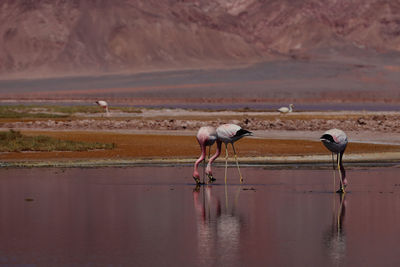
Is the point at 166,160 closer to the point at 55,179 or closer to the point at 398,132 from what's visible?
the point at 55,179

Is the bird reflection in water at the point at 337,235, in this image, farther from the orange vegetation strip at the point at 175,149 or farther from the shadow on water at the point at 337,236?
the orange vegetation strip at the point at 175,149

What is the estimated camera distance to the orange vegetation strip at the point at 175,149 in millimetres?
31962

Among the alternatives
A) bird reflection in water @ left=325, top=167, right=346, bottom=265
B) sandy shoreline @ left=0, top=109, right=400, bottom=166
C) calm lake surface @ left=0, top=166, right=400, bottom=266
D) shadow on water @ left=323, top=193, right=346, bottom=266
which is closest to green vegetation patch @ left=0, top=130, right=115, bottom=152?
sandy shoreline @ left=0, top=109, right=400, bottom=166

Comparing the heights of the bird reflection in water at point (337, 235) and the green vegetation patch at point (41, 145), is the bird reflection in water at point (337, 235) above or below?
below

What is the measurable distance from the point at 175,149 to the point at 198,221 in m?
19.7

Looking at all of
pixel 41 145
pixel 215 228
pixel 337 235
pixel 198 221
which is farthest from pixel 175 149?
pixel 337 235

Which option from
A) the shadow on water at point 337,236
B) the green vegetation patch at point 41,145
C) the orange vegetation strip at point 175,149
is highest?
the green vegetation patch at point 41,145

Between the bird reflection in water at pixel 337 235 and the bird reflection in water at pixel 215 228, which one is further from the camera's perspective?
the bird reflection in water at pixel 215 228

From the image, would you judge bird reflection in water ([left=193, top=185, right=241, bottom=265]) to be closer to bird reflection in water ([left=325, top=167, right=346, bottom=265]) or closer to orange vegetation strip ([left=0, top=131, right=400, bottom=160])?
bird reflection in water ([left=325, top=167, right=346, bottom=265])

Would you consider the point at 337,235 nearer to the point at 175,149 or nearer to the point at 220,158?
the point at 220,158

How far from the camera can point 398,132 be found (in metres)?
47.8

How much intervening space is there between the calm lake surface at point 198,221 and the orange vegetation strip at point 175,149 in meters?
8.13

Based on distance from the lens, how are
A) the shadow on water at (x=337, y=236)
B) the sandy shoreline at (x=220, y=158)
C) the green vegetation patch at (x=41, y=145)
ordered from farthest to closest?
1. the green vegetation patch at (x=41, y=145)
2. the sandy shoreline at (x=220, y=158)
3. the shadow on water at (x=337, y=236)

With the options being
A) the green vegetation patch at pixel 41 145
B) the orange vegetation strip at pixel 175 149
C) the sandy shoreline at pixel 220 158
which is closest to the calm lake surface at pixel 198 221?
the sandy shoreline at pixel 220 158
